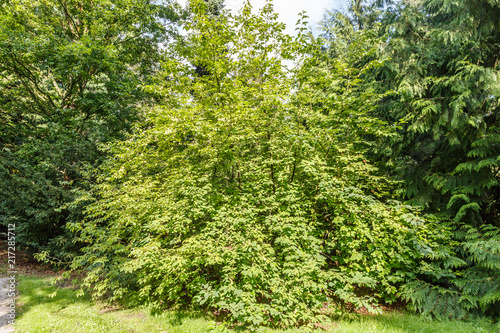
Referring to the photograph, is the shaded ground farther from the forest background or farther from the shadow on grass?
the forest background

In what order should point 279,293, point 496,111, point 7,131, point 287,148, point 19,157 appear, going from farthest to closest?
1. point 7,131
2. point 19,157
3. point 287,148
4. point 496,111
5. point 279,293

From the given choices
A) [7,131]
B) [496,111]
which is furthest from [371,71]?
[7,131]

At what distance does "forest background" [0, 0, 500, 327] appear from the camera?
12.4 ft

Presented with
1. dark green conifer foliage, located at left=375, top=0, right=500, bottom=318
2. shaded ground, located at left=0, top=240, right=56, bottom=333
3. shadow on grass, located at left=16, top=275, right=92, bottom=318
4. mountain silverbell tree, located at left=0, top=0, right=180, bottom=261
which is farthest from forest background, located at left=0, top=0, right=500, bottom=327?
shaded ground, located at left=0, top=240, right=56, bottom=333

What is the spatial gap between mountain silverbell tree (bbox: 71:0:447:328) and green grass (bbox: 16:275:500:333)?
299 mm

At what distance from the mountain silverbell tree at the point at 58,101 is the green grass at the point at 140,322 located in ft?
7.42

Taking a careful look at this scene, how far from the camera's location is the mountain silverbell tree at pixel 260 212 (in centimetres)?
374

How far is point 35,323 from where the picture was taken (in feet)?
12.3

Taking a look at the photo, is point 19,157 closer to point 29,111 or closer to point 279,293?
point 29,111

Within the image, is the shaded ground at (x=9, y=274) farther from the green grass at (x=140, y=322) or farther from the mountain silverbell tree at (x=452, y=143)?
the mountain silverbell tree at (x=452, y=143)

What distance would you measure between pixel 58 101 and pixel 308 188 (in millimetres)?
10534

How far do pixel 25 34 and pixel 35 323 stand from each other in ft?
27.8

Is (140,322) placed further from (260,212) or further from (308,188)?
(308,188)

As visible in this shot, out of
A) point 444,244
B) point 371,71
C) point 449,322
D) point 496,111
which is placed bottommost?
point 449,322
